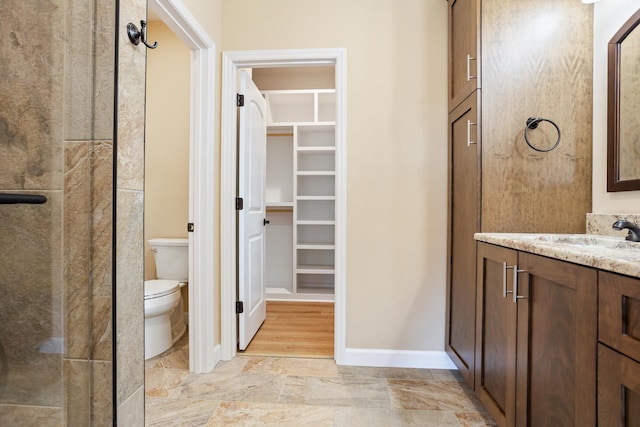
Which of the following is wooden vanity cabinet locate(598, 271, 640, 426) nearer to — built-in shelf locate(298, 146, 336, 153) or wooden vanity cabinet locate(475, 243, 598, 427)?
wooden vanity cabinet locate(475, 243, 598, 427)

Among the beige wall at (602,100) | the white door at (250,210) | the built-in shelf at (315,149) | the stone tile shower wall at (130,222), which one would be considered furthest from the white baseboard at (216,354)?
the beige wall at (602,100)

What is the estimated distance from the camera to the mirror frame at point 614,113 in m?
1.33

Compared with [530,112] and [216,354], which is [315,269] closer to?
[216,354]

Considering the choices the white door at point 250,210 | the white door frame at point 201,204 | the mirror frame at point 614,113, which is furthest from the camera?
the white door at point 250,210

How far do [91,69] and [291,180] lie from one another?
2.95 meters

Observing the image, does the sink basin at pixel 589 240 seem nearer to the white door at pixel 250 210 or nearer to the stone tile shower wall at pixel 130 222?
the stone tile shower wall at pixel 130 222

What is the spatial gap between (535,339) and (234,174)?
1.82 meters

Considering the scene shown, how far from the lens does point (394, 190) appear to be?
2.01 metres

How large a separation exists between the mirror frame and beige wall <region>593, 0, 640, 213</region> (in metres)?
0.03

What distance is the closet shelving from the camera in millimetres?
3521

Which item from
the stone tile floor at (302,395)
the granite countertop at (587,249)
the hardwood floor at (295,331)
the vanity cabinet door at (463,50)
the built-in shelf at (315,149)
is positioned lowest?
the stone tile floor at (302,395)

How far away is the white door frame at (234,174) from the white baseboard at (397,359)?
9cm

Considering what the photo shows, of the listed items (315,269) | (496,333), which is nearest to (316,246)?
(315,269)

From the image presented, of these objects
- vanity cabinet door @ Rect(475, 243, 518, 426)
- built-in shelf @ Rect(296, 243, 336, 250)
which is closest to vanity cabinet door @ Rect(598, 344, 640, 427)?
vanity cabinet door @ Rect(475, 243, 518, 426)
